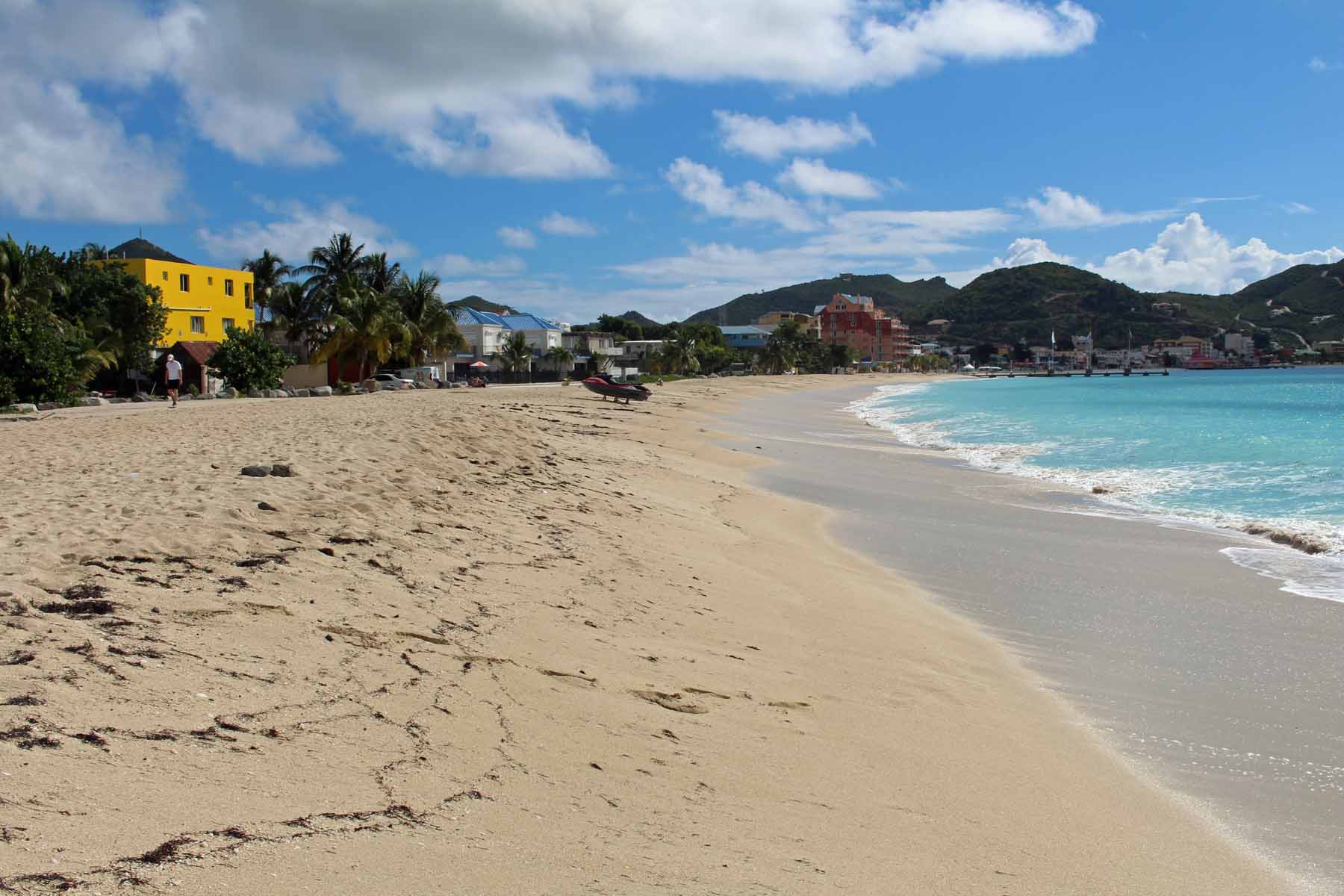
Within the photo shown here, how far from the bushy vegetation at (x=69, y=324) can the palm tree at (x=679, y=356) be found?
185 feet

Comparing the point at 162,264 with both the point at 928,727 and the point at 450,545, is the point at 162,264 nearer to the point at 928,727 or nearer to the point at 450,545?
the point at 450,545

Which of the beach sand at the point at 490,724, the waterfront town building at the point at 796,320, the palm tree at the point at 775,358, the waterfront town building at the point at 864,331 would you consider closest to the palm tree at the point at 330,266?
the beach sand at the point at 490,724

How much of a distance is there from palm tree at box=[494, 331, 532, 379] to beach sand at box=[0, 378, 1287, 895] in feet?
229

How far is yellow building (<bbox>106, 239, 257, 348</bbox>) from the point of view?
4488 cm

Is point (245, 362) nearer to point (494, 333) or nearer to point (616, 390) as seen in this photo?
point (616, 390)

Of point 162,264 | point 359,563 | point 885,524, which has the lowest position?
point 885,524

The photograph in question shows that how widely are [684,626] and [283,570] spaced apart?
263cm

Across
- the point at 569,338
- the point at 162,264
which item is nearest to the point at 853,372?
the point at 569,338

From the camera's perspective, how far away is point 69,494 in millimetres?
7859

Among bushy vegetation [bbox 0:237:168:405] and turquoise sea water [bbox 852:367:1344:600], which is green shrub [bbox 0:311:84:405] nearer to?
bushy vegetation [bbox 0:237:168:405]

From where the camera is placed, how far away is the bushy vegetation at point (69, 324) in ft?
80.8

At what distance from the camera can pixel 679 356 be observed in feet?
309

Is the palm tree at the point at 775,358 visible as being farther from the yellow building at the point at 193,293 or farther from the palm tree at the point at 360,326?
the yellow building at the point at 193,293

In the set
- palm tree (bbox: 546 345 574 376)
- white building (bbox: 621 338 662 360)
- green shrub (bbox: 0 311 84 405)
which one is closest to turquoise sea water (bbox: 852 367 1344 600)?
green shrub (bbox: 0 311 84 405)
